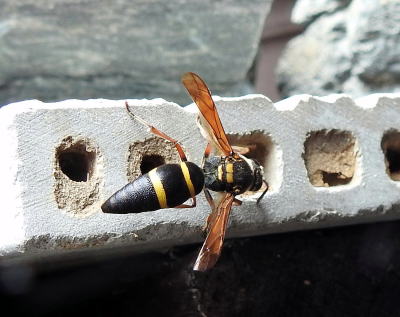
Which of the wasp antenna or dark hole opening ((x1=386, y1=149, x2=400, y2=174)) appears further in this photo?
dark hole opening ((x1=386, y1=149, x2=400, y2=174))

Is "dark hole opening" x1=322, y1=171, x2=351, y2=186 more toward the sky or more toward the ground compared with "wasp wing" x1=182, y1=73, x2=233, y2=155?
more toward the ground

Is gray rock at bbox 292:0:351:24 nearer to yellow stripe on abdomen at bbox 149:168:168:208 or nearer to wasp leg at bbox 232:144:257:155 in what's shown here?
wasp leg at bbox 232:144:257:155

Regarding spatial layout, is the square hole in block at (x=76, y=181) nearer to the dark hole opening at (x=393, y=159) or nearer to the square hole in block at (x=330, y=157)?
the square hole in block at (x=330, y=157)

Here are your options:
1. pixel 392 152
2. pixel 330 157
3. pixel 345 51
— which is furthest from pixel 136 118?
pixel 345 51

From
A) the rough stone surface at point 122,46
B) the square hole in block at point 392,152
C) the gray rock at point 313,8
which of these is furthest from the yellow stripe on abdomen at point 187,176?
the gray rock at point 313,8

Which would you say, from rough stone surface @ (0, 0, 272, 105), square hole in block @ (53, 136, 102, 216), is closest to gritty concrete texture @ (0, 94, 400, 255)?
square hole in block @ (53, 136, 102, 216)

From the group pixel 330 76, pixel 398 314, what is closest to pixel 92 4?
pixel 330 76

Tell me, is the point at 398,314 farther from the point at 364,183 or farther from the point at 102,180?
the point at 102,180
